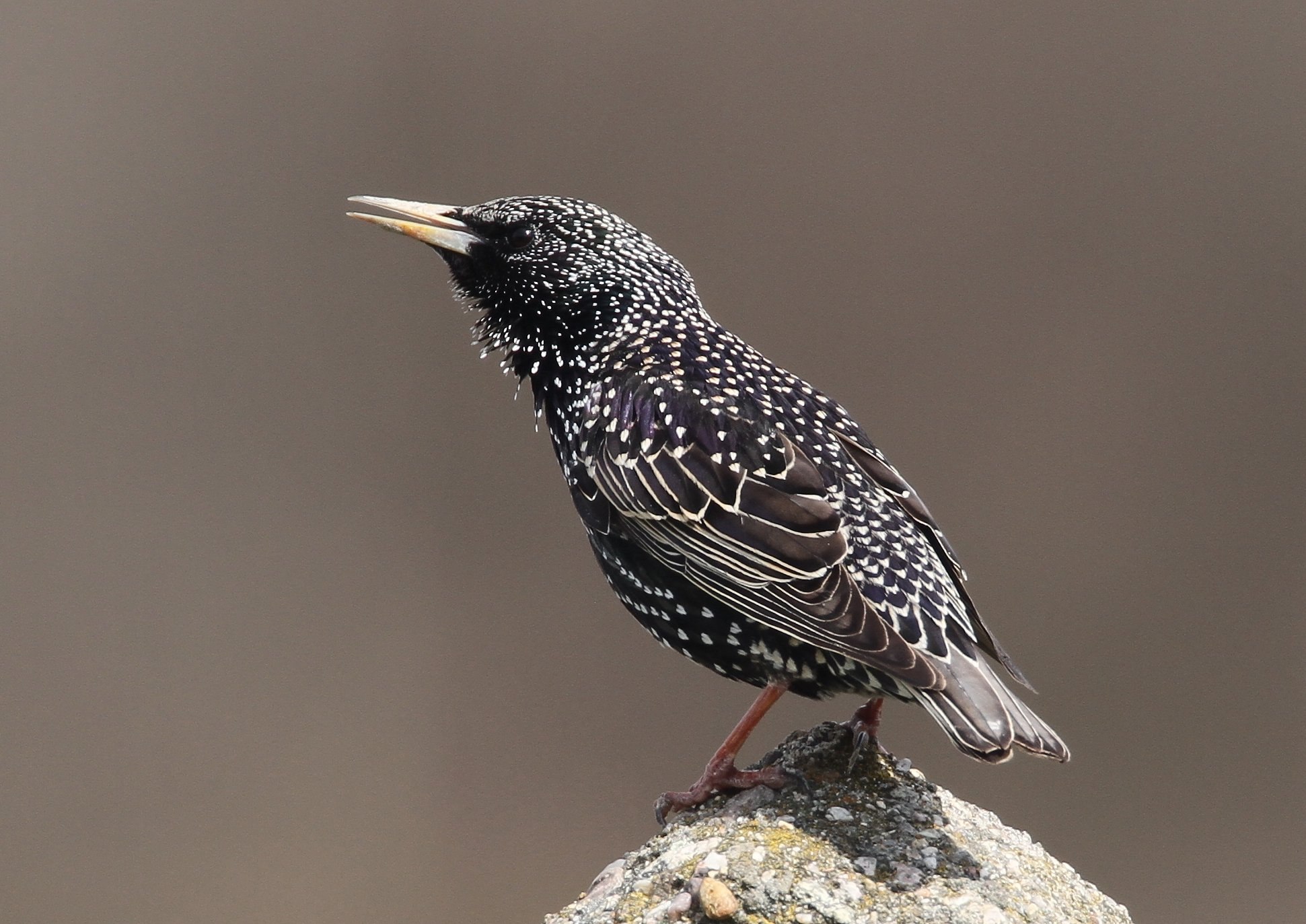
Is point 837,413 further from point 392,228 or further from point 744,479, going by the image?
point 392,228

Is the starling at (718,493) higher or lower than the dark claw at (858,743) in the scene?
higher

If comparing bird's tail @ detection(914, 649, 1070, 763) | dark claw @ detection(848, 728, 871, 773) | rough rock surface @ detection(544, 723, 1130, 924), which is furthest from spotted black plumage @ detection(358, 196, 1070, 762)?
rough rock surface @ detection(544, 723, 1130, 924)

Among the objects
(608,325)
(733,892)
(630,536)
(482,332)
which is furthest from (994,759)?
(482,332)

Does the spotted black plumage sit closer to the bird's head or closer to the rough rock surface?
the bird's head

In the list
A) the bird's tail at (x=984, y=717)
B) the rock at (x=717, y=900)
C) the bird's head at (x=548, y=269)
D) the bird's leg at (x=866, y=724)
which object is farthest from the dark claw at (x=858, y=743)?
the bird's head at (x=548, y=269)

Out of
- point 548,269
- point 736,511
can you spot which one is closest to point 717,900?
point 736,511

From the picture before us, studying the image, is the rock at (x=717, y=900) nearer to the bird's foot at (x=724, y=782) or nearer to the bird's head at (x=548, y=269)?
the bird's foot at (x=724, y=782)
